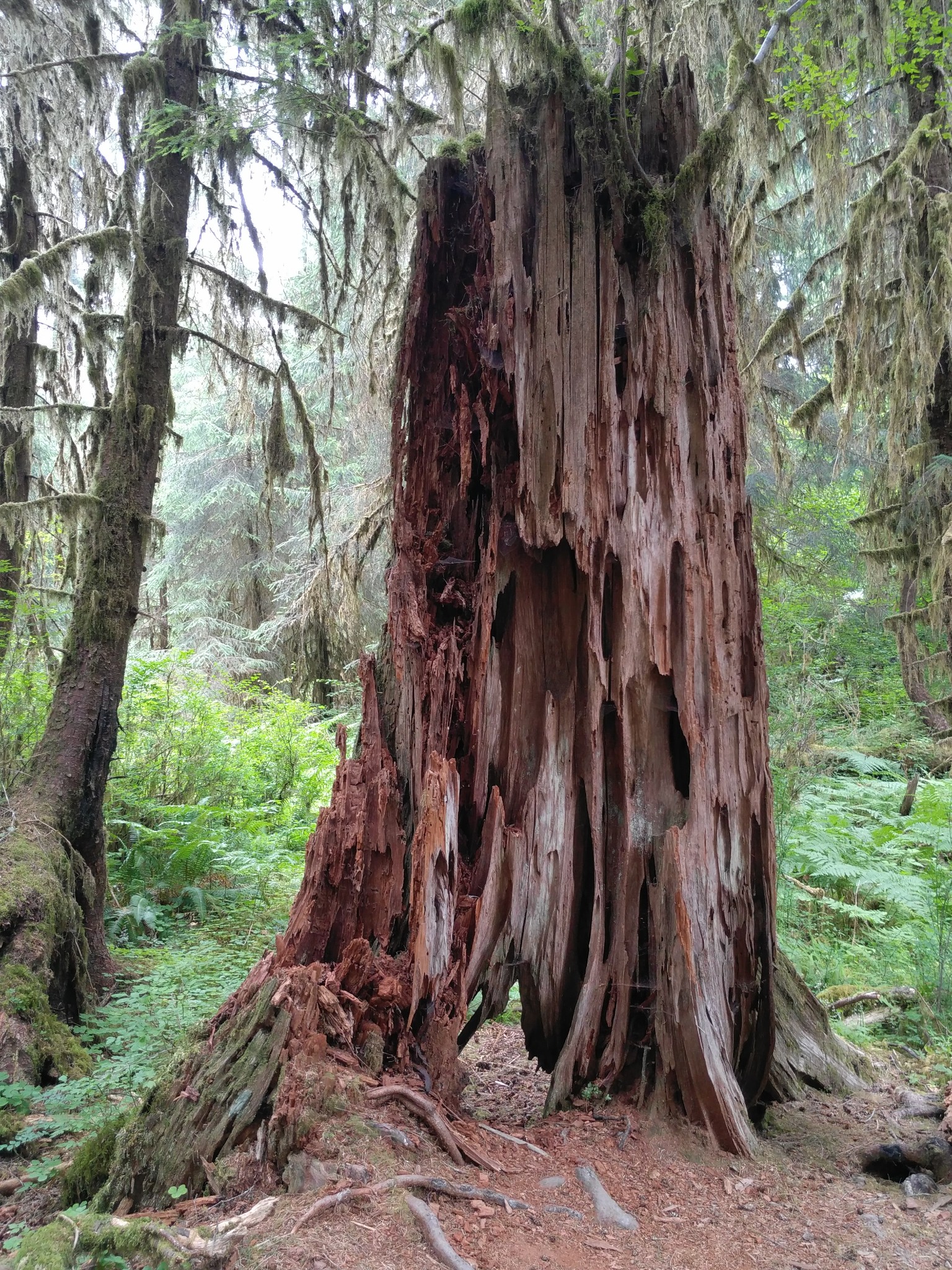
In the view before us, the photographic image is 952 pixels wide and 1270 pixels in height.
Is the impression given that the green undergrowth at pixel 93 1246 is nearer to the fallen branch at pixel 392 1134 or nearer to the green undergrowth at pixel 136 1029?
the green undergrowth at pixel 136 1029

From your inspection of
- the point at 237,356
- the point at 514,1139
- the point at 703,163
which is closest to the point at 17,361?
the point at 237,356

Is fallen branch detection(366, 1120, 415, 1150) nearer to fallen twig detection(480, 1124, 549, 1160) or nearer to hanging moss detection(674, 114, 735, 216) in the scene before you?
fallen twig detection(480, 1124, 549, 1160)

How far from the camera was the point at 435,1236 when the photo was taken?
2168 millimetres

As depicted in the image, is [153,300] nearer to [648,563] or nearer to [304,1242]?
[648,563]

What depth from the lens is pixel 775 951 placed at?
144 inches

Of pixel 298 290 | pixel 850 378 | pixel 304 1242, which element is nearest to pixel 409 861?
pixel 304 1242

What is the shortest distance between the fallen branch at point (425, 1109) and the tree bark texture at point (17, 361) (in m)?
7.09

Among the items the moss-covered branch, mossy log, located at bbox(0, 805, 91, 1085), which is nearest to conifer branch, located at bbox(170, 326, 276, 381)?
the moss-covered branch

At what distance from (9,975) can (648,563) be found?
420 cm

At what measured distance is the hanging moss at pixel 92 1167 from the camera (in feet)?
9.48

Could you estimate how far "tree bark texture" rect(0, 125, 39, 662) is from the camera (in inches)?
327

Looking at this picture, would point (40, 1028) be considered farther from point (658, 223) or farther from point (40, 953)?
point (658, 223)

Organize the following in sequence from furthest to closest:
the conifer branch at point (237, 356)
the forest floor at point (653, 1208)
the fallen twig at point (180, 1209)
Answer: the conifer branch at point (237, 356) → the fallen twig at point (180, 1209) → the forest floor at point (653, 1208)

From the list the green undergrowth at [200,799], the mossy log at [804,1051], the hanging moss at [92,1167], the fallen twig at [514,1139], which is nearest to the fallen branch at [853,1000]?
the mossy log at [804,1051]
